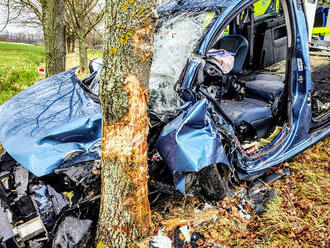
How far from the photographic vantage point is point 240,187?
9.20 ft

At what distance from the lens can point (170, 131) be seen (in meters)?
2.03

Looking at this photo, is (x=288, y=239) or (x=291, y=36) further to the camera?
(x=291, y=36)

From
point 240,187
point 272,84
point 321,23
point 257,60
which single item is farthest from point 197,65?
point 321,23

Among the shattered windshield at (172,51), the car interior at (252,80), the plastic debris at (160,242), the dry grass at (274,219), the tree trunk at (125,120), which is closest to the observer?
the tree trunk at (125,120)

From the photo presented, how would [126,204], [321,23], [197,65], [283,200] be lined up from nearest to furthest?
[126,204] < [197,65] < [283,200] < [321,23]

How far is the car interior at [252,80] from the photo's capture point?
3.22 meters

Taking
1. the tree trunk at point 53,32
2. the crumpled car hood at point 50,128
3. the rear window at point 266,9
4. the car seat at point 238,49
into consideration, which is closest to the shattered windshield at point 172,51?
the crumpled car hood at point 50,128

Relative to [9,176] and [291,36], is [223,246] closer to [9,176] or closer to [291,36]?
[9,176]

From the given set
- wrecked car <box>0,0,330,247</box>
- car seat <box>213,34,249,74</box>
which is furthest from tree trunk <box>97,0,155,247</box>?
car seat <box>213,34,249,74</box>

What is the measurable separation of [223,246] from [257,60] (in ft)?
13.4

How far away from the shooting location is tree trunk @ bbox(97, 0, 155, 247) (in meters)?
1.62

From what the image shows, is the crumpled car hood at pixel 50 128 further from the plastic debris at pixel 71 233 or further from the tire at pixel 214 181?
the tire at pixel 214 181

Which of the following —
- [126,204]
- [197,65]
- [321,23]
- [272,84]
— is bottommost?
[126,204]

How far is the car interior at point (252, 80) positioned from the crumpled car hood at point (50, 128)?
1277mm
